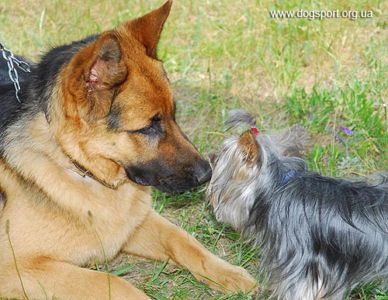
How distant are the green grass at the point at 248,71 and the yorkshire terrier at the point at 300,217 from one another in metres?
0.50

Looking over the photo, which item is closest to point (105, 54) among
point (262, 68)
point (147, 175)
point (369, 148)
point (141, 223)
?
point (147, 175)

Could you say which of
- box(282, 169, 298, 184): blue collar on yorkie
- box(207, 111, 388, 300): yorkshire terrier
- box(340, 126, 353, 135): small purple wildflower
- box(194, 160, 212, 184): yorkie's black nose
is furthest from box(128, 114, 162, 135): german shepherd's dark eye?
box(340, 126, 353, 135): small purple wildflower

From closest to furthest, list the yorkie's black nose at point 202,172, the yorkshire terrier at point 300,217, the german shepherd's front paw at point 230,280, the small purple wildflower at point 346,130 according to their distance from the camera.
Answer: the yorkshire terrier at point 300,217 < the yorkie's black nose at point 202,172 < the german shepherd's front paw at point 230,280 < the small purple wildflower at point 346,130

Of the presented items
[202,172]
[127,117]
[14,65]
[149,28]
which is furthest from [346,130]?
[14,65]

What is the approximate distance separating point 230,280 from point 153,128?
1.03m

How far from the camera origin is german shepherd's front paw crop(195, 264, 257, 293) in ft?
13.6

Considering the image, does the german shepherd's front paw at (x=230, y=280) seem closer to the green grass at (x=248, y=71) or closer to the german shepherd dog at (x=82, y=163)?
the german shepherd dog at (x=82, y=163)

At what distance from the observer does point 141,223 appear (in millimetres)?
4484

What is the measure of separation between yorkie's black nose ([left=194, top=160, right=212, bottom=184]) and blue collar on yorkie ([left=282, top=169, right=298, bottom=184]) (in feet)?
1.41

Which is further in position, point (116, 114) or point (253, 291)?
point (253, 291)

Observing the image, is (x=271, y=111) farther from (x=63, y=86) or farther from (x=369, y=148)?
(x=63, y=86)

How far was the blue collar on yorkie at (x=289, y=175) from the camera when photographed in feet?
13.1

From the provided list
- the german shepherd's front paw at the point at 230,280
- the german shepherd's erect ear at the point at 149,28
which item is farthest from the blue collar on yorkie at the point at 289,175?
the german shepherd's erect ear at the point at 149,28

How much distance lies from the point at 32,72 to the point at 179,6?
3346 mm
